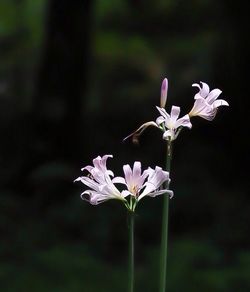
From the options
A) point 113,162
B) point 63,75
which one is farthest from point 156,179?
point 113,162

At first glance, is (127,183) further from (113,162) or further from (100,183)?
(113,162)

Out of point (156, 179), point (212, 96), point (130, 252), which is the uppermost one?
point (212, 96)

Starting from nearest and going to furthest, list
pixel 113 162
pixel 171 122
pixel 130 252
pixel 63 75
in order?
pixel 130 252, pixel 171 122, pixel 63 75, pixel 113 162

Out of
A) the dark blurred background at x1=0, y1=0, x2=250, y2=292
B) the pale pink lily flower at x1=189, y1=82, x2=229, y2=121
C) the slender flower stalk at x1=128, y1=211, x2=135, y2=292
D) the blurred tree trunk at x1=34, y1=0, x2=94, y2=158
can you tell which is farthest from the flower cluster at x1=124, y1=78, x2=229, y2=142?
the blurred tree trunk at x1=34, y1=0, x2=94, y2=158

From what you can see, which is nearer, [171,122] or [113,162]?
[171,122]

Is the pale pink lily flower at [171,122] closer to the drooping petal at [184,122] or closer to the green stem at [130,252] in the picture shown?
the drooping petal at [184,122]

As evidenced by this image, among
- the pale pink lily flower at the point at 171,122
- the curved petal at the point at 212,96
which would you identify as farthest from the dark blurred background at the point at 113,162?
the pale pink lily flower at the point at 171,122
